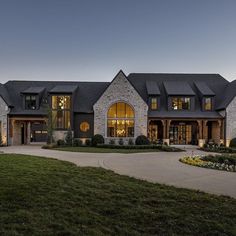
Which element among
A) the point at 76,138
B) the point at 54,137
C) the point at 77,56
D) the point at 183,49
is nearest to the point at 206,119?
the point at 183,49

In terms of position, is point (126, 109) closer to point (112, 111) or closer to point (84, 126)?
point (112, 111)

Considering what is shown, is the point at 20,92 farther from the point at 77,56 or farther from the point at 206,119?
the point at 206,119

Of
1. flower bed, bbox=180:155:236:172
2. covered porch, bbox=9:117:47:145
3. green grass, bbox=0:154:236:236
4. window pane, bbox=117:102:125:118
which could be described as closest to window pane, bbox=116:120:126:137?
window pane, bbox=117:102:125:118

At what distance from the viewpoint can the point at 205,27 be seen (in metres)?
25.6

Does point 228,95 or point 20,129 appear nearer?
point 228,95

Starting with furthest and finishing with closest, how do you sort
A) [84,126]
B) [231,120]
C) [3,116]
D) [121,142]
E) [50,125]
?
[84,126] → [3,116] → [231,120] → [121,142] → [50,125]

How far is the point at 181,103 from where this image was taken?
103ft

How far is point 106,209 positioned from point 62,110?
2564 cm

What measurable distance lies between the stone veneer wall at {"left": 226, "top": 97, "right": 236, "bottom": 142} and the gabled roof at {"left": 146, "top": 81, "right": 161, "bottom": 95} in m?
8.92

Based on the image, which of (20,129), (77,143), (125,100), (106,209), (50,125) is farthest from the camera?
(20,129)

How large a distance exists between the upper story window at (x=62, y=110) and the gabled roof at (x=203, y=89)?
17.7 metres

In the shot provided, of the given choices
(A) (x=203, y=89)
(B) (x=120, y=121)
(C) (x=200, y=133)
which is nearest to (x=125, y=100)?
(B) (x=120, y=121)

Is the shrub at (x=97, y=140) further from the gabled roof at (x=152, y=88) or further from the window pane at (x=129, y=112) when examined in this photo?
the gabled roof at (x=152, y=88)

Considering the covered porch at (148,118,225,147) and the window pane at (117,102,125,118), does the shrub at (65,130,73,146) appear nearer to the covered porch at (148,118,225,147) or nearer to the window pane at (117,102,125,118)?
the window pane at (117,102,125,118)
